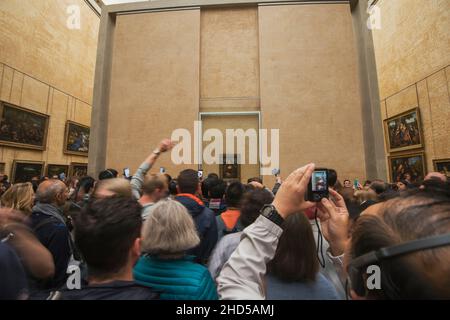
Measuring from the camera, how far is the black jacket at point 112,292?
3.12ft

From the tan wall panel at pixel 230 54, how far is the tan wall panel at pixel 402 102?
27.7 ft

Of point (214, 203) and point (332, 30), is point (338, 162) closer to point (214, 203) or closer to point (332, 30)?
point (332, 30)

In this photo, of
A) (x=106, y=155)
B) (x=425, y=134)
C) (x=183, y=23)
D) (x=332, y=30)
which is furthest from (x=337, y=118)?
(x=106, y=155)

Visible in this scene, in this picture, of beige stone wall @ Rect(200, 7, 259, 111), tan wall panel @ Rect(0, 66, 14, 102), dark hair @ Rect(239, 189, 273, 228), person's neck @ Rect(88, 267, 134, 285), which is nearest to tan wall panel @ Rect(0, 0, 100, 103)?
tan wall panel @ Rect(0, 66, 14, 102)

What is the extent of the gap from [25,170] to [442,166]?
65.0 feet

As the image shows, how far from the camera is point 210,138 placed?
1152 centimetres

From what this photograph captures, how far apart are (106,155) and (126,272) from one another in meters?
11.7

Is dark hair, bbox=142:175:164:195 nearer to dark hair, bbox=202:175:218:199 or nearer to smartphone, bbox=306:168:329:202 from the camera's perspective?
dark hair, bbox=202:175:218:199

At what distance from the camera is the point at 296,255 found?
4.26 ft

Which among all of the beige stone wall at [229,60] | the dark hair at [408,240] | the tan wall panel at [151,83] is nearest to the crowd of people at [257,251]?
the dark hair at [408,240]

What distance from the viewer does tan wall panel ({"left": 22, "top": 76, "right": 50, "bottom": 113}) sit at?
12.7 m

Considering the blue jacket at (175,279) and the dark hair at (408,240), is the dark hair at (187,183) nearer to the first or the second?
the blue jacket at (175,279)

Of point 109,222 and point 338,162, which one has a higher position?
point 338,162
